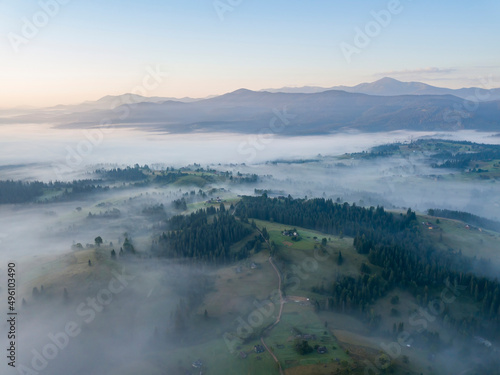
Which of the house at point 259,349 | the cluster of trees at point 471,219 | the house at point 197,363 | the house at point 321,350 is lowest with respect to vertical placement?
the cluster of trees at point 471,219

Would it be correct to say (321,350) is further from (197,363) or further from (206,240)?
(206,240)

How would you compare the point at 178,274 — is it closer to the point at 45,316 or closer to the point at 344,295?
the point at 45,316

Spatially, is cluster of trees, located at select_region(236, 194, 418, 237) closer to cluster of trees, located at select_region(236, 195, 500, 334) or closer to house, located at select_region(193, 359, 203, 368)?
cluster of trees, located at select_region(236, 195, 500, 334)

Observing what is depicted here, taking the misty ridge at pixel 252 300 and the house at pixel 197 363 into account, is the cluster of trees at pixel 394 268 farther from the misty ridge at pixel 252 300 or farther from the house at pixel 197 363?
the house at pixel 197 363

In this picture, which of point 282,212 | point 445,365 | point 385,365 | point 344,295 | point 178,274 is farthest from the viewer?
point 282,212

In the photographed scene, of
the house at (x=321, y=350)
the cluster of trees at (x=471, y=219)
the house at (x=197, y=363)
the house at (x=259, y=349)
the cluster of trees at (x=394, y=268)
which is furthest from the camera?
the cluster of trees at (x=471, y=219)

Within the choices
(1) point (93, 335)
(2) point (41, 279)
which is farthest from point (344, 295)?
(2) point (41, 279)

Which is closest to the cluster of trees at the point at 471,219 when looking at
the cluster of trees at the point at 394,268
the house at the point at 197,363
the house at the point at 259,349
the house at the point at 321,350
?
the cluster of trees at the point at 394,268

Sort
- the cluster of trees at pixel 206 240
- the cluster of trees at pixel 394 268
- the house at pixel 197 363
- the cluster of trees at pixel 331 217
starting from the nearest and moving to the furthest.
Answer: the house at pixel 197 363 < the cluster of trees at pixel 394 268 < the cluster of trees at pixel 206 240 < the cluster of trees at pixel 331 217
